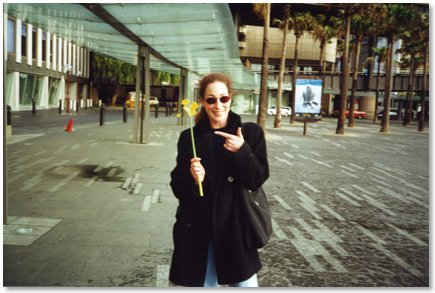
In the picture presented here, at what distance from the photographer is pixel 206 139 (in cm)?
250

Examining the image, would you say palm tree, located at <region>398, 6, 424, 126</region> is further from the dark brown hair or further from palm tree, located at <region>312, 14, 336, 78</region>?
palm tree, located at <region>312, 14, 336, 78</region>

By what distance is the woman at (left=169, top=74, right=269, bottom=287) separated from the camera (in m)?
2.47

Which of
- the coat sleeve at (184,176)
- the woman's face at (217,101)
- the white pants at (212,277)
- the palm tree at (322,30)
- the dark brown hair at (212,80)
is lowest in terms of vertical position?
the white pants at (212,277)

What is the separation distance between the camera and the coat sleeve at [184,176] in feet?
8.07

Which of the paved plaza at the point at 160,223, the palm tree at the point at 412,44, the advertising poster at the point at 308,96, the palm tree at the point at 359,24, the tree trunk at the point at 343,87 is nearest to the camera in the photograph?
the paved plaza at the point at 160,223

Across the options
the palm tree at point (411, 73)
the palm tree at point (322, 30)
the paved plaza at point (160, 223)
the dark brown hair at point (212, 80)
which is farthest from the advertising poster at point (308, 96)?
the dark brown hair at point (212, 80)

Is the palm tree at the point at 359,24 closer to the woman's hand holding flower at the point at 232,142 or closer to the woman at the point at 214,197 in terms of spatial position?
the woman at the point at 214,197

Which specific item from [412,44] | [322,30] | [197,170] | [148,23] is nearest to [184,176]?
[197,170]

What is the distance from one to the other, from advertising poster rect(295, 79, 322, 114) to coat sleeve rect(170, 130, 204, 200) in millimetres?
17364

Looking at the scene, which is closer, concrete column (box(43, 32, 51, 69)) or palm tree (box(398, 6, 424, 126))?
palm tree (box(398, 6, 424, 126))

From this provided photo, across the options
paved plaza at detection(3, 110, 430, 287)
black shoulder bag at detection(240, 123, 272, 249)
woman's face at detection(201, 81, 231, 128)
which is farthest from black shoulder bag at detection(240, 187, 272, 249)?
paved plaza at detection(3, 110, 430, 287)

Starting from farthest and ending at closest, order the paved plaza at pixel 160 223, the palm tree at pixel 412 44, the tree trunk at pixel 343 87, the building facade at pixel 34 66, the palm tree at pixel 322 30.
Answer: the palm tree at pixel 322 30
the tree trunk at pixel 343 87
the palm tree at pixel 412 44
the building facade at pixel 34 66
the paved plaza at pixel 160 223

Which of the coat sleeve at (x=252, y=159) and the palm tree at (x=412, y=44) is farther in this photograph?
the palm tree at (x=412, y=44)

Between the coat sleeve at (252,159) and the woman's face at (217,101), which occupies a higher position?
the woman's face at (217,101)
